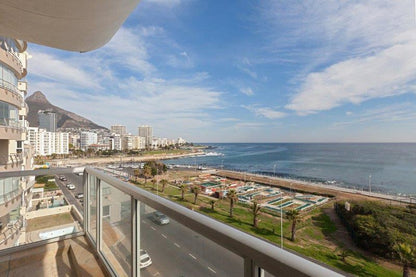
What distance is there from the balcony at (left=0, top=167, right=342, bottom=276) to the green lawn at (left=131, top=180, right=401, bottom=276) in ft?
35.4

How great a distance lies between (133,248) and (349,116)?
51.5m

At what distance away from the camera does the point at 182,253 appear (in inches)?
30.7

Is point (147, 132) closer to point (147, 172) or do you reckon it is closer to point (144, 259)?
point (147, 172)

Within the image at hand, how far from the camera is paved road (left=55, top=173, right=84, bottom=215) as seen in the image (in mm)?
2033

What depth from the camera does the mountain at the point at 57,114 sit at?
5485cm

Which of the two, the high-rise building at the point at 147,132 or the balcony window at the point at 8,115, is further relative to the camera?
the high-rise building at the point at 147,132

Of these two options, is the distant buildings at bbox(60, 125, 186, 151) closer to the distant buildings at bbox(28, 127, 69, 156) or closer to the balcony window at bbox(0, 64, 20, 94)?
the distant buildings at bbox(28, 127, 69, 156)

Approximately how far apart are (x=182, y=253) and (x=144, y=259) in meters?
0.42

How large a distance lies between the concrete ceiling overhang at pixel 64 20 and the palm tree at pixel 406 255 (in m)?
18.6

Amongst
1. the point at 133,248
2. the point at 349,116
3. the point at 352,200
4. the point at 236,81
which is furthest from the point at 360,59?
the point at 133,248

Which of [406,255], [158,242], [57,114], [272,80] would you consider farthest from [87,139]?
[158,242]

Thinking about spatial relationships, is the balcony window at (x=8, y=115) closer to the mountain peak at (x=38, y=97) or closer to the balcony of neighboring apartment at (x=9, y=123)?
the balcony of neighboring apartment at (x=9, y=123)

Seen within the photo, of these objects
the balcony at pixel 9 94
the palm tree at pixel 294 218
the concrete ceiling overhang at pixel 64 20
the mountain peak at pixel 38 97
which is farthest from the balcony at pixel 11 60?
the mountain peak at pixel 38 97

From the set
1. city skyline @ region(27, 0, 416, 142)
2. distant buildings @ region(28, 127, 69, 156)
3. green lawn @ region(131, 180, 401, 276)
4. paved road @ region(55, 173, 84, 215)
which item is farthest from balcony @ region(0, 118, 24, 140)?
distant buildings @ region(28, 127, 69, 156)
